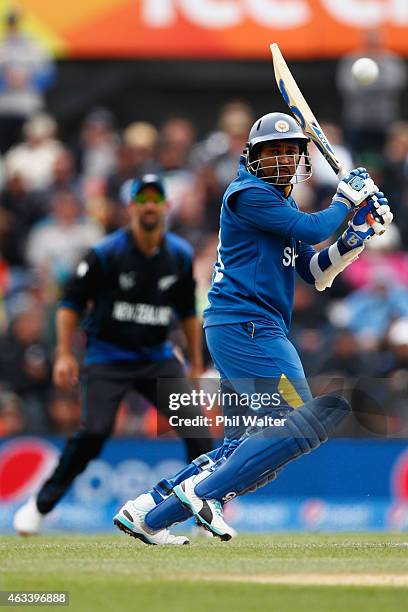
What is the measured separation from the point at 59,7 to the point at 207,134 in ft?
9.88

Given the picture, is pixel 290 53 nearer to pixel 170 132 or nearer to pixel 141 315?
pixel 170 132

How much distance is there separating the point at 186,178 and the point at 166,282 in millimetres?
6885

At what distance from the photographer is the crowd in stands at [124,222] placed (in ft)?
44.1

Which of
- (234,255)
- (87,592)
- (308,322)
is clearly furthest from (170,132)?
(87,592)

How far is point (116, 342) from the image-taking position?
991 centimetres

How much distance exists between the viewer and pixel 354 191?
7613 millimetres

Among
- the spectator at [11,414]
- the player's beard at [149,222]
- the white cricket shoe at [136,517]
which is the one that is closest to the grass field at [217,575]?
the white cricket shoe at [136,517]

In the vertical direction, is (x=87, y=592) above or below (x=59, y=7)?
below

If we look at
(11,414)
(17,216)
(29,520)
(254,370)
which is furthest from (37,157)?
(254,370)

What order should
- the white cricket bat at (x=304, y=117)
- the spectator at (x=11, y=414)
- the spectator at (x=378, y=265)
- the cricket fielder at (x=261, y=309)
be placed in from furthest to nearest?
the spectator at (x=378, y=265) < the spectator at (x=11, y=414) < the white cricket bat at (x=304, y=117) < the cricket fielder at (x=261, y=309)

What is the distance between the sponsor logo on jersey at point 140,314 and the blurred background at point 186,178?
2.64 meters

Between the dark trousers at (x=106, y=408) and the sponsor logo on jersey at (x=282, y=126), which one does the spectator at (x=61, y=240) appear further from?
the sponsor logo on jersey at (x=282, y=126)

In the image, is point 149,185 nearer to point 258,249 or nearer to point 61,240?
point 258,249

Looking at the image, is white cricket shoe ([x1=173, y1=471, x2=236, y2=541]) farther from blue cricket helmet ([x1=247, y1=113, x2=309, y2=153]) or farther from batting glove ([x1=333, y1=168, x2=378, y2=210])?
blue cricket helmet ([x1=247, y1=113, x2=309, y2=153])
